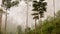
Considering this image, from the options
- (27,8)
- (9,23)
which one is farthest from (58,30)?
(9,23)

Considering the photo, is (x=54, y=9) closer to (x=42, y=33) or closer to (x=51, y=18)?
(x=51, y=18)

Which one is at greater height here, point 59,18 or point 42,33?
point 59,18

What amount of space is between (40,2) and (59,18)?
83 cm

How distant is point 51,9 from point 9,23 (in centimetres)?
150

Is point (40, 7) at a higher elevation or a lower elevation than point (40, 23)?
higher

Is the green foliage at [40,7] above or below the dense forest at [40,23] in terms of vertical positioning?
above

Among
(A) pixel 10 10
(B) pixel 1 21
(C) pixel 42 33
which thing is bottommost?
(C) pixel 42 33

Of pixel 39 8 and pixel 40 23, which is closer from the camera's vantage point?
pixel 40 23

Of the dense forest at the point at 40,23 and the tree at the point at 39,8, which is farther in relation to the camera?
the tree at the point at 39,8

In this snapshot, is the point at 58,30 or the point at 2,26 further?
the point at 2,26

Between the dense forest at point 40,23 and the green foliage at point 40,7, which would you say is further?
the green foliage at point 40,7

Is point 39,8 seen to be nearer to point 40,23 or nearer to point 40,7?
point 40,7

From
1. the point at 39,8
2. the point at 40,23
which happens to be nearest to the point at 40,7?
the point at 39,8

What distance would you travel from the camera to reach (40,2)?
5.73 m
